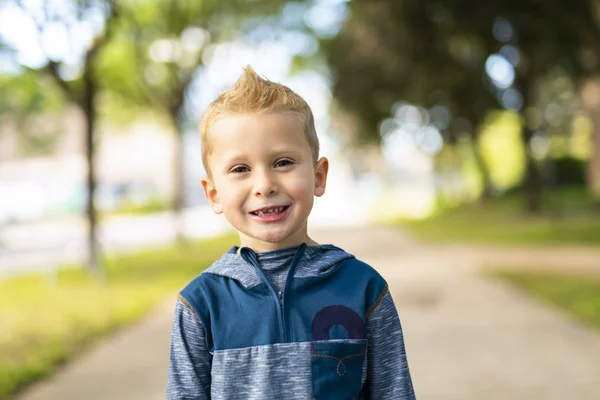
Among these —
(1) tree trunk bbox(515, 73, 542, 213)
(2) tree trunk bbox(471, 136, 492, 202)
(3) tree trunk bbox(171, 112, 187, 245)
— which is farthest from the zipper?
(2) tree trunk bbox(471, 136, 492, 202)

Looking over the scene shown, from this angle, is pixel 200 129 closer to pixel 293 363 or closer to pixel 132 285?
pixel 293 363

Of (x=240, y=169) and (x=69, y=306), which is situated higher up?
(x=240, y=169)

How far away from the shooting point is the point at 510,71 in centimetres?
2117

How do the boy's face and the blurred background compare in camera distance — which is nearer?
the boy's face

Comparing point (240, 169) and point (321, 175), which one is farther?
point (321, 175)

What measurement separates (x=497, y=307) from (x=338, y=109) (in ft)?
69.8

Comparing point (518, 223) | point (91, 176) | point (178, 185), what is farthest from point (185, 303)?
point (178, 185)

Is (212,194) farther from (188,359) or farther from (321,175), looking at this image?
(188,359)

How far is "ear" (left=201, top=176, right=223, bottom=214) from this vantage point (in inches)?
70.9

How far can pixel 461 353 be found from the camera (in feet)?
19.9

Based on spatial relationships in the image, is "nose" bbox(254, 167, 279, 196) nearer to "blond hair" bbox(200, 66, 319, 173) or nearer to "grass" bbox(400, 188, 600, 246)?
"blond hair" bbox(200, 66, 319, 173)

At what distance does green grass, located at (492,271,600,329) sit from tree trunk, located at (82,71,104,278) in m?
6.37

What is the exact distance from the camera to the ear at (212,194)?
70.9 inches

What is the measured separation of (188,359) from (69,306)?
7.95 m
